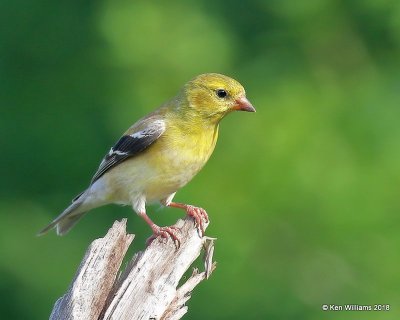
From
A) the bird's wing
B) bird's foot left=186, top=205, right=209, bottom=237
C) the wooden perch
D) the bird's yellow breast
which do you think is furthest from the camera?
the bird's wing

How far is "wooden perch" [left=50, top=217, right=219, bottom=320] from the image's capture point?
5.35 m

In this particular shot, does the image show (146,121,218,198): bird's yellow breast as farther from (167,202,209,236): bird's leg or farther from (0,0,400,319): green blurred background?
(0,0,400,319): green blurred background

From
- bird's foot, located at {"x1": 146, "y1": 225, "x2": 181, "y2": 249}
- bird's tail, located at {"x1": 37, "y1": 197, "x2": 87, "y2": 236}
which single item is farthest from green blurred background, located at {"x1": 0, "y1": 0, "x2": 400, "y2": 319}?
bird's foot, located at {"x1": 146, "y1": 225, "x2": 181, "y2": 249}

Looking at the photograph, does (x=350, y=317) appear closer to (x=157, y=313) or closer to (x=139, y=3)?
(x=157, y=313)

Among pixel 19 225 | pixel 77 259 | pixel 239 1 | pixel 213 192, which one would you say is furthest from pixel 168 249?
pixel 239 1

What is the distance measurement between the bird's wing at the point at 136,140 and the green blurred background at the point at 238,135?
118cm

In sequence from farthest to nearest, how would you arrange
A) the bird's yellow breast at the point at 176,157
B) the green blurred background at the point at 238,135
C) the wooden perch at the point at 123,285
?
the green blurred background at the point at 238,135 < the bird's yellow breast at the point at 176,157 < the wooden perch at the point at 123,285

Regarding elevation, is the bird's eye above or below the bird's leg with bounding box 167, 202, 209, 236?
above

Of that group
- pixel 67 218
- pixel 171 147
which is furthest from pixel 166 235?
pixel 67 218

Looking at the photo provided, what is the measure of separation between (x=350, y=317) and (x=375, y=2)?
3.61 m

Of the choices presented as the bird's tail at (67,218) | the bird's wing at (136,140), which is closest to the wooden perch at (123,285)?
the bird's wing at (136,140)

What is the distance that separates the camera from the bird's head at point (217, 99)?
7.09 meters

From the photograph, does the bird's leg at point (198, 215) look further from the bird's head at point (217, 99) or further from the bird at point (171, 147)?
the bird's head at point (217, 99)

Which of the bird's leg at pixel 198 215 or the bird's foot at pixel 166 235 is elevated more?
the bird's leg at pixel 198 215
